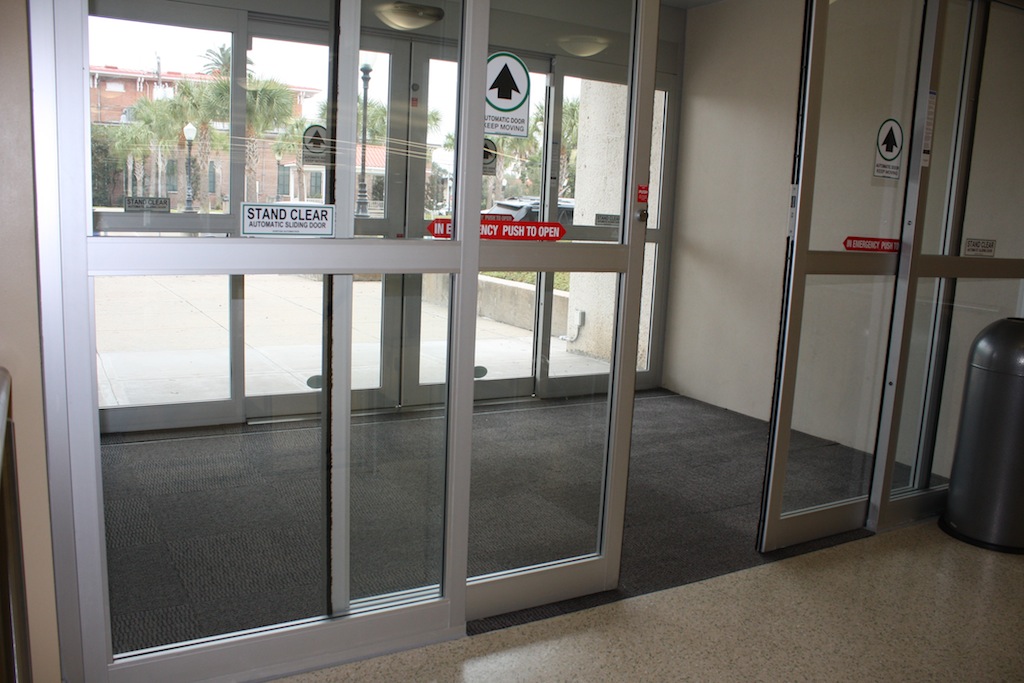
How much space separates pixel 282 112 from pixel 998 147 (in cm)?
356

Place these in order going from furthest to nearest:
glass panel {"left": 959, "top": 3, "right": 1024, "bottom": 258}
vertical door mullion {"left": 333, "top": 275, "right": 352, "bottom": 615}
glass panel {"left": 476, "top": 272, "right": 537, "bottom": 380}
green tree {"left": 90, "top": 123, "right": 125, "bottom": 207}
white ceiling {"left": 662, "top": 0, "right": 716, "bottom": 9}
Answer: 1. white ceiling {"left": 662, "top": 0, "right": 716, "bottom": 9}
2. glass panel {"left": 959, "top": 3, "right": 1024, "bottom": 258}
3. glass panel {"left": 476, "top": 272, "right": 537, "bottom": 380}
4. vertical door mullion {"left": 333, "top": 275, "right": 352, "bottom": 615}
5. green tree {"left": 90, "top": 123, "right": 125, "bottom": 207}

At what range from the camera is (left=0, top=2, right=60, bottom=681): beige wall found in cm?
183

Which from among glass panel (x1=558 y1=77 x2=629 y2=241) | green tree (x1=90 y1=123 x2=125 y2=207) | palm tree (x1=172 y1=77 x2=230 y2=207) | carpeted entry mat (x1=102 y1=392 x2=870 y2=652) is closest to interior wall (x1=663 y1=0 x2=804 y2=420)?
carpeted entry mat (x1=102 y1=392 x2=870 y2=652)

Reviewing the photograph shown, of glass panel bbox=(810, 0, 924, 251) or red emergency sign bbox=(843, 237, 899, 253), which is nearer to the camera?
glass panel bbox=(810, 0, 924, 251)

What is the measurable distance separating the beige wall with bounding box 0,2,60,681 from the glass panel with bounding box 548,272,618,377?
156cm

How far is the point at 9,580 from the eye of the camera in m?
1.27

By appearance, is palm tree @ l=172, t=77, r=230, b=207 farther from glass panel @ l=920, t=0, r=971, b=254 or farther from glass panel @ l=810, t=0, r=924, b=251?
glass panel @ l=920, t=0, r=971, b=254

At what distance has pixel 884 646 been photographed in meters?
2.76

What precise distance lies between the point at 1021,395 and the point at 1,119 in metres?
3.89

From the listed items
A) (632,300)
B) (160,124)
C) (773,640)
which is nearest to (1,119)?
(160,124)

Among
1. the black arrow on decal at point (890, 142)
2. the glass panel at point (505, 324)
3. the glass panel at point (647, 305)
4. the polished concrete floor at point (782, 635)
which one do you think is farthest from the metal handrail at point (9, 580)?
the glass panel at point (647, 305)

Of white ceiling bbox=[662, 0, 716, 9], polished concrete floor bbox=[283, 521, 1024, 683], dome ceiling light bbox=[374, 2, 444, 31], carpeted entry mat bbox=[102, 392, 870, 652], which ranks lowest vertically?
polished concrete floor bbox=[283, 521, 1024, 683]

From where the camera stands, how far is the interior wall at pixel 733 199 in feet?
18.2

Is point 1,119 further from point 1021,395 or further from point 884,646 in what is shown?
point 1021,395
